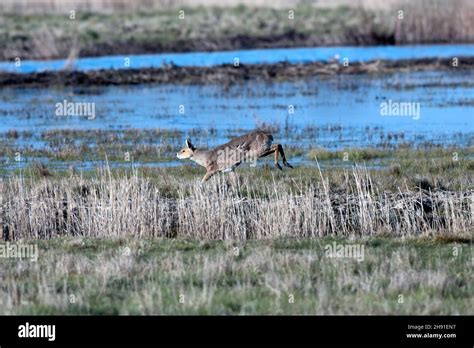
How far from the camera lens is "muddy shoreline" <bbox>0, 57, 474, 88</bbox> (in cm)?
3834

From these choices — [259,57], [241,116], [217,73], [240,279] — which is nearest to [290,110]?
[241,116]

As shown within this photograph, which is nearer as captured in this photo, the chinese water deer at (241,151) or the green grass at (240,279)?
the green grass at (240,279)

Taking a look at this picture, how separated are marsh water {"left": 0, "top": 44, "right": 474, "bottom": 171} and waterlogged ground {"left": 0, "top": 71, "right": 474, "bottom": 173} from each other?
3 cm

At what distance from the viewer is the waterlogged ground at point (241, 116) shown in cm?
2450

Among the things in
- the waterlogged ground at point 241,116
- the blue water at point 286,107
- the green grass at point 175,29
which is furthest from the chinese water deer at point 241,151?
the green grass at point 175,29

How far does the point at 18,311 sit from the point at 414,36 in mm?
40277

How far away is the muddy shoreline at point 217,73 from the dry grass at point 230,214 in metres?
22.4

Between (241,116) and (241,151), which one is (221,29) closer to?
(241,116)

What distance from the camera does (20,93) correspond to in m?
36.7

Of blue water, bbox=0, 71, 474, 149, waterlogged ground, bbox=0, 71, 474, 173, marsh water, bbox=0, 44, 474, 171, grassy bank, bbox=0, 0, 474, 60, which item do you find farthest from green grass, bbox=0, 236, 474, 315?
grassy bank, bbox=0, 0, 474, 60

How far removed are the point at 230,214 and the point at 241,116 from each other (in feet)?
49.2

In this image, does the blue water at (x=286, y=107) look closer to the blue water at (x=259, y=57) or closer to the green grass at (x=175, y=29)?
the blue water at (x=259, y=57)
